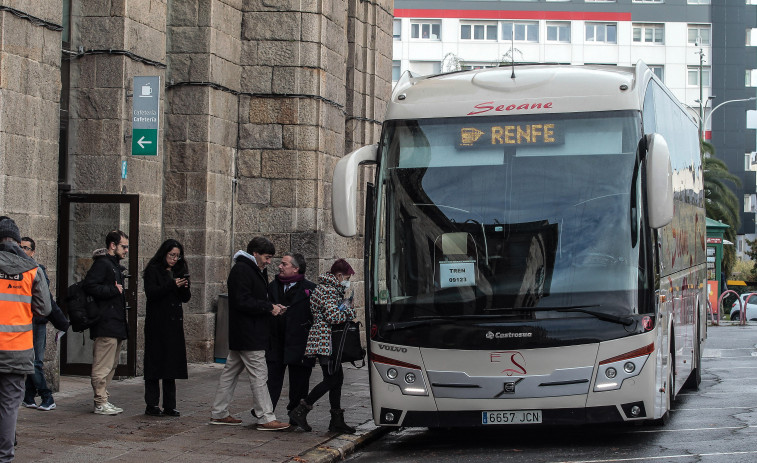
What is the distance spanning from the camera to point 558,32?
76.2 m

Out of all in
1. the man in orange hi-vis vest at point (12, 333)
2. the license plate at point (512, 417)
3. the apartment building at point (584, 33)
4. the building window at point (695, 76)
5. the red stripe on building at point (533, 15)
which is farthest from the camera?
the building window at point (695, 76)

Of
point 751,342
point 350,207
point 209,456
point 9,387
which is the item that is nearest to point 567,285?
point 350,207

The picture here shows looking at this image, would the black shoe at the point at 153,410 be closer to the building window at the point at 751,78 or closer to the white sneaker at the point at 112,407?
the white sneaker at the point at 112,407

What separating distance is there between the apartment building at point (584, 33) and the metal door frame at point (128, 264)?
203ft

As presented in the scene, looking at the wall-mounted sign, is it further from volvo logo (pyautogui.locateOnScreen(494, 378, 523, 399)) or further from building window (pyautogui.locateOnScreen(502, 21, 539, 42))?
building window (pyautogui.locateOnScreen(502, 21, 539, 42))

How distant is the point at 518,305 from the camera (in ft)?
31.2

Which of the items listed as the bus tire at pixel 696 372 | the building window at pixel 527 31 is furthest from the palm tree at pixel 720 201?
the bus tire at pixel 696 372

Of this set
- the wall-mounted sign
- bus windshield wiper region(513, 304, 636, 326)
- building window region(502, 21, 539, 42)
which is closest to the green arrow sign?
the wall-mounted sign

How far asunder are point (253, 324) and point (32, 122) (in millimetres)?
3659

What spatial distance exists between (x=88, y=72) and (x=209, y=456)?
22.3ft

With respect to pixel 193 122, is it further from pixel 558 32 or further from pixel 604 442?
pixel 558 32

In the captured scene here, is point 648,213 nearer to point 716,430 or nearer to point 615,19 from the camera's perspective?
point 716,430

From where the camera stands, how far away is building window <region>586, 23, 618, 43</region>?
76188mm

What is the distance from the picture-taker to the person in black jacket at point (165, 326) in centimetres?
1123
